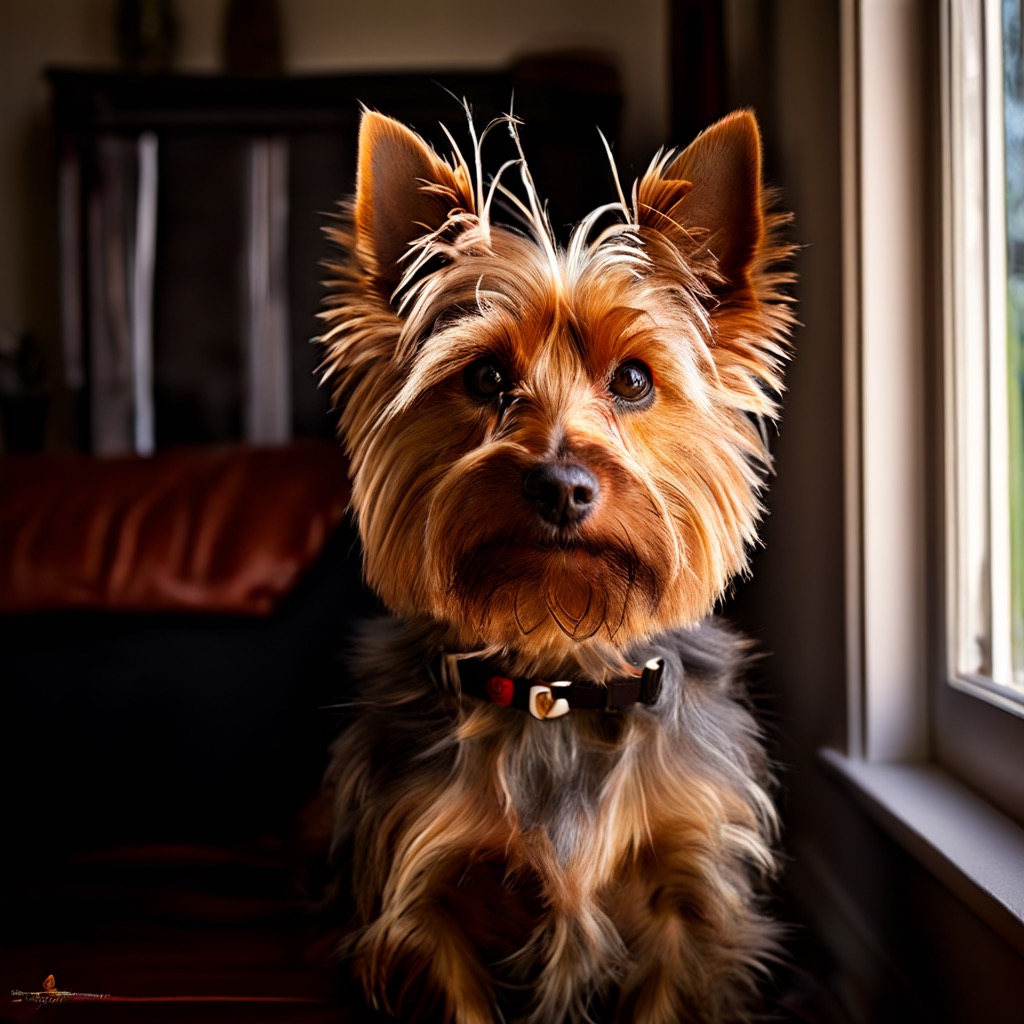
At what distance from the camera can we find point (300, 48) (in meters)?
3.04

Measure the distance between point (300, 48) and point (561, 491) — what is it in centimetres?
265

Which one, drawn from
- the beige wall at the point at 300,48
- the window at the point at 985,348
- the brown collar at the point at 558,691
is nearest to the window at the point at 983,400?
the window at the point at 985,348

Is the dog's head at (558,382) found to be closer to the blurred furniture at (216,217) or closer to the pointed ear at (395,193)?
the pointed ear at (395,193)

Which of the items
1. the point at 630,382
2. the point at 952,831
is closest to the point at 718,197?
the point at 630,382

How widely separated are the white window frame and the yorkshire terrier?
11.5 inches

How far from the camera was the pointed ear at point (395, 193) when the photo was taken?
104cm

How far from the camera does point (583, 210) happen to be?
2418mm

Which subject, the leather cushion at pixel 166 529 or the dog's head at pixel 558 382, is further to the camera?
the leather cushion at pixel 166 529

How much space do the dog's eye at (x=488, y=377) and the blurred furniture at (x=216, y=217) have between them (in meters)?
1.47

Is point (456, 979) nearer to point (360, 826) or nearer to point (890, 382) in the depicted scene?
point (360, 826)

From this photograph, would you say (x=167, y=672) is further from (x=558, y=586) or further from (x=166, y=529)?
(x=558, y=586)

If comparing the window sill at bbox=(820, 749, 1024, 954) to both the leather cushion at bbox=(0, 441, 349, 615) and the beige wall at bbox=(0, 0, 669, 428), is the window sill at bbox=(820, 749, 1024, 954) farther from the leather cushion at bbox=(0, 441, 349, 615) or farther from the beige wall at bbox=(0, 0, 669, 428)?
the beige wall at bbox=(0, 0, 669, 428)

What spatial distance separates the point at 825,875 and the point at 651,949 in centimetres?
55

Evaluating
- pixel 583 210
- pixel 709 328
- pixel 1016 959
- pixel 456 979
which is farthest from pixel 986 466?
pixel 583 210
